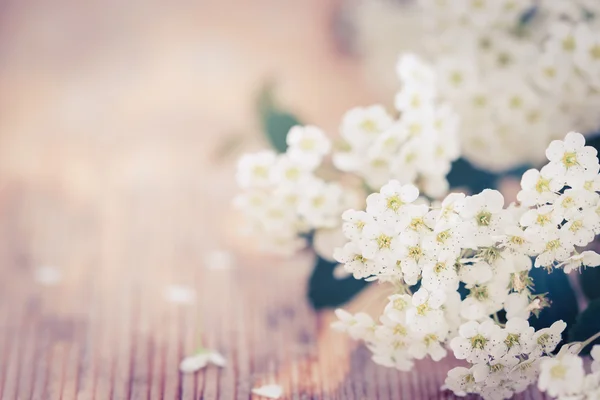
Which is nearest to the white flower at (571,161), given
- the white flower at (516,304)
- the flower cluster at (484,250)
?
the flower cluster at (484,250)

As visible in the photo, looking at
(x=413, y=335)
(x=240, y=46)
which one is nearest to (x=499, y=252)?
(x=413, y=335)

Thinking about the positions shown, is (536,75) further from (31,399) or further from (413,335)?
(31,399)

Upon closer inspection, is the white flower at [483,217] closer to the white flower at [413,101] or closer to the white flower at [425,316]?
the white flower at [425,316]

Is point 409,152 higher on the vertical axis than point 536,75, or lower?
lower

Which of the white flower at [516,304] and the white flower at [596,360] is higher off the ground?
the white flower at [516,304]

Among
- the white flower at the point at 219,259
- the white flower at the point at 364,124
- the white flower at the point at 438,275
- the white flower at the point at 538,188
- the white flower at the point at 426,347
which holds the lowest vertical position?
the white flower at the point at 426,347

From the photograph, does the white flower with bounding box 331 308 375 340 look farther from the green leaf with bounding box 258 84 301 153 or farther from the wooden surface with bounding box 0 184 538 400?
the green leaf with bounding box 258 84 301 153
